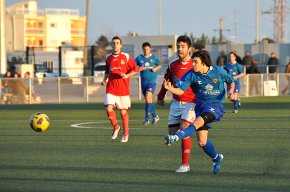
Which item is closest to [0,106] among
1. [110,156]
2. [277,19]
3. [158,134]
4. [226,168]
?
[158,134]

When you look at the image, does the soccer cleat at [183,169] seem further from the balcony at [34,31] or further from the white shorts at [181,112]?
the balcony at [34,31]

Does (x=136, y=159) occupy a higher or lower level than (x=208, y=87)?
lower

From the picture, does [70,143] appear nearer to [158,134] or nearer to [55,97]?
[158,134]

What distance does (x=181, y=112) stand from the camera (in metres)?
13.0

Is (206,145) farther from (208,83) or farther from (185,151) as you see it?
(208,83)

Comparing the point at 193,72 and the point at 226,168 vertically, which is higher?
the point at 193,72

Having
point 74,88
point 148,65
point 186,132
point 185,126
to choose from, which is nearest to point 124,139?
point 185,126

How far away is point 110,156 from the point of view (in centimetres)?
1461

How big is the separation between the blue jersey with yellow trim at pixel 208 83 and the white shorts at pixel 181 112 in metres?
0.73

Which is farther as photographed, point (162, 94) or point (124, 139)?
point (124, 139)

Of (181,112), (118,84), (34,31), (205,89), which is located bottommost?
(181,112)

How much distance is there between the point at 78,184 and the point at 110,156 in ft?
11.1

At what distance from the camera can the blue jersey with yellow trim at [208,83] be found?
12.0 metres

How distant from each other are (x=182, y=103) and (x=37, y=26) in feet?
377
